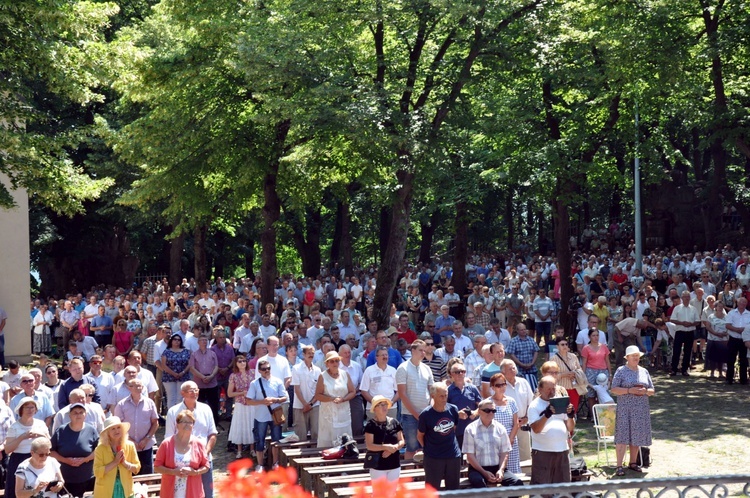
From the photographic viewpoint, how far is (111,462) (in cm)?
964

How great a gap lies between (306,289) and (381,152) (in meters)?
10.6

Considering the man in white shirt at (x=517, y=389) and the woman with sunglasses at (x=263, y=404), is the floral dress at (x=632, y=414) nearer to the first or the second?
the man in white shirt at (x=517, y=389)

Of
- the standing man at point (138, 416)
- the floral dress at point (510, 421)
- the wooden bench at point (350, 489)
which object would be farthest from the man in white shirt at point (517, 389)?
the standing man at point (138, 416)

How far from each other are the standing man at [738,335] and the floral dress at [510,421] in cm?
940

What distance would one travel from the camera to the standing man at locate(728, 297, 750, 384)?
749 inches

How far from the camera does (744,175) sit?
4647 centimetres

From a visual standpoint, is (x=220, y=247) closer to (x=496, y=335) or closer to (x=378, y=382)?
(x=496, y=335)

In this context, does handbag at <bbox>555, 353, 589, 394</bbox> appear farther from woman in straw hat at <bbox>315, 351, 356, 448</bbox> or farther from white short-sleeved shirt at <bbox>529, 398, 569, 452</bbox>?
white short-sleeved shirt at <bbox>529, 398, 569, 452</bbox>

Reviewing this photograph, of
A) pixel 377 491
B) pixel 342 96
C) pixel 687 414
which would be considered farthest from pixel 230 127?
pixel 377 491

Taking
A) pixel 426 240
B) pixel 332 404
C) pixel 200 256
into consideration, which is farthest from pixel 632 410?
pixel 426 240

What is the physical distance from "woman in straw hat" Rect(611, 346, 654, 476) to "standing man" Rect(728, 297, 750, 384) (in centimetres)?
705

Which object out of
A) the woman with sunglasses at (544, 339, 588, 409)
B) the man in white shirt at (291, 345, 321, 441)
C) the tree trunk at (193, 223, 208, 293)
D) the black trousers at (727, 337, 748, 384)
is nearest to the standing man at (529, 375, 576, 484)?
the woman with sunglasses at (544, 339, 588, 409)

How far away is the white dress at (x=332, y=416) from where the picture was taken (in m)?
13.1

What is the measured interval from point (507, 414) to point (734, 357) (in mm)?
9949
